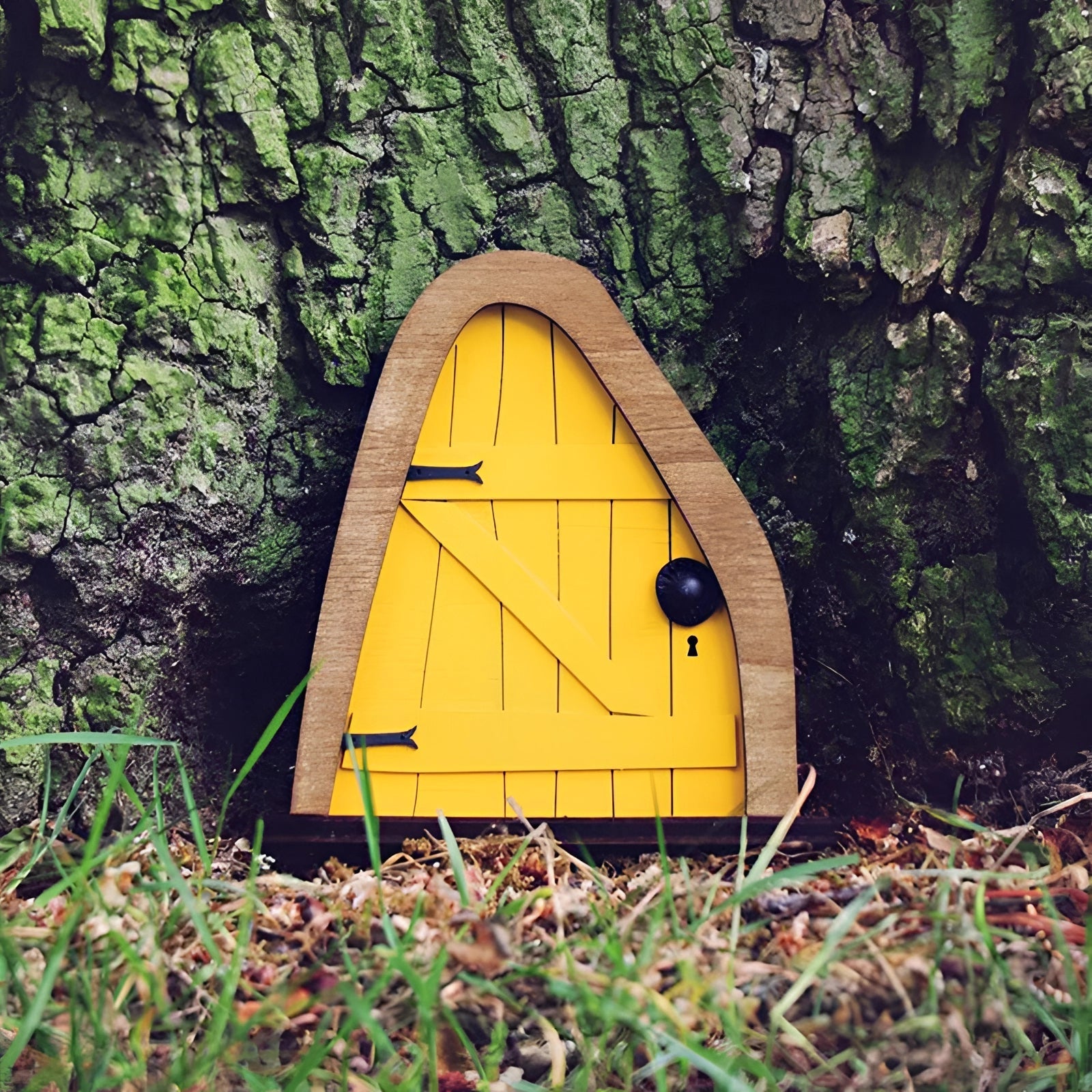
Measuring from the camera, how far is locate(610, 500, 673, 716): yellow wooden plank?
1.75 metres

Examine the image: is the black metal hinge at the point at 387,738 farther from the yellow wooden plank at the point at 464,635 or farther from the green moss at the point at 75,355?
the green moss at the point at 75,355

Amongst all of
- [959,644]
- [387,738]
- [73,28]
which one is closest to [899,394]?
[959,644]

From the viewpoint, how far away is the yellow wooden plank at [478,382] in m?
1.75

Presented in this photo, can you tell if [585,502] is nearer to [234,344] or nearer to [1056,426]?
[234,344]

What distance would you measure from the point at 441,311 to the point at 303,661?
29.7 inches

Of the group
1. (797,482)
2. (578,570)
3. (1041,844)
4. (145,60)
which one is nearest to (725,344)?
(797,482)

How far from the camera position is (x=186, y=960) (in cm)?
127

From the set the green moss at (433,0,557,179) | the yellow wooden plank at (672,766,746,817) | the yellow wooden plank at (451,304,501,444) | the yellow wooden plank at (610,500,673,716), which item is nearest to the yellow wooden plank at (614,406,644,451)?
the yellow wooden plank at (610,500,673,716)

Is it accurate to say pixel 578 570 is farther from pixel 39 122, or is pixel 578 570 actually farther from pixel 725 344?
pixel 39 122

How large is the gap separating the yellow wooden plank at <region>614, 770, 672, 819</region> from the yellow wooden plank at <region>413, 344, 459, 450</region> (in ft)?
2.32

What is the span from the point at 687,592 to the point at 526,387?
487 mm

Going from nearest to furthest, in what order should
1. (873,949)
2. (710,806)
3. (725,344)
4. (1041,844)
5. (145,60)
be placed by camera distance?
1. (873,949)
2. (1041,844)
3. (145,60)
4. (710,806)
5. (725,344)

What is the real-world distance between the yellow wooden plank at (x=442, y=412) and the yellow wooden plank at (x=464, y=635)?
127 millimetres

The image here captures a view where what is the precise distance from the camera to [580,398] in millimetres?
1759
